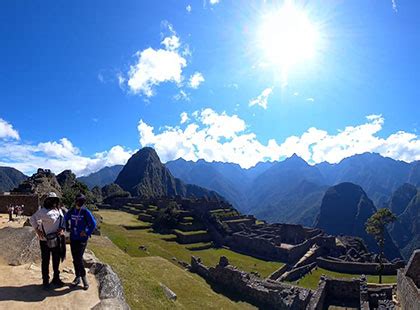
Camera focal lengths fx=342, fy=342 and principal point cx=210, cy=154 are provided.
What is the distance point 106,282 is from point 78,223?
75.7 inches

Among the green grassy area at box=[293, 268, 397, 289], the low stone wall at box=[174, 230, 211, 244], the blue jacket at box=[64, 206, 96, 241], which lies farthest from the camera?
the low stone wall at box=[174, 230, 211, 244]

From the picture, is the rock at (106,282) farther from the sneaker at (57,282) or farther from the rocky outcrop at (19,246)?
the rocky outcrop at (19,246)

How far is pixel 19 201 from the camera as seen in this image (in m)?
27.1

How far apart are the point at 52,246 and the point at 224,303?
1335 centimetres

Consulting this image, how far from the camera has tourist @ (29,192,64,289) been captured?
8.23m

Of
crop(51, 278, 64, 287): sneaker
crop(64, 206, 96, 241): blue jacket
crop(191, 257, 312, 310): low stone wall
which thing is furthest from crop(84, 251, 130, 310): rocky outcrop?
crop(191, 257, 312, 310): low stone wall

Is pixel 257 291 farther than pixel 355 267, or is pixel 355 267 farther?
pixel 355 267

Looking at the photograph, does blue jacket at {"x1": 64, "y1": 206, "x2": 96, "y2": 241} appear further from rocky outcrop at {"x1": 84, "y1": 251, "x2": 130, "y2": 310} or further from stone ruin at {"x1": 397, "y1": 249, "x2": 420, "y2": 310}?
stone ruin at {"x1": 397, "y1": 249, "x2": 420, "y2": 310}

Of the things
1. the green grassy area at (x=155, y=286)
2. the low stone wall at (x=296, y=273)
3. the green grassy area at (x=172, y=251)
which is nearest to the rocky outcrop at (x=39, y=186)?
the green grassy area at (x=172, y=251)

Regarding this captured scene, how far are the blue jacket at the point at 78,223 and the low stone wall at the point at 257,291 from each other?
16036 millimetres

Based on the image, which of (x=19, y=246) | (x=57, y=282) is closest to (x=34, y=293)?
(x=57, y=282)

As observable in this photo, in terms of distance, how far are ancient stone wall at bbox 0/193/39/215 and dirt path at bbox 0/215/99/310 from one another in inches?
771

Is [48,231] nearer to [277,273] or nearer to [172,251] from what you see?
[277,273]

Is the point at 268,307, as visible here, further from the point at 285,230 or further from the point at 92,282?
the point at 285,230
